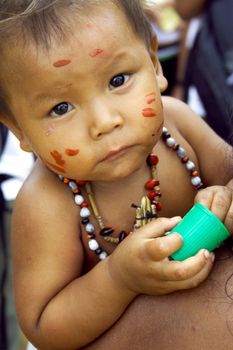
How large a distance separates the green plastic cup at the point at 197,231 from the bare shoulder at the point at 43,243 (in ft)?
1.02

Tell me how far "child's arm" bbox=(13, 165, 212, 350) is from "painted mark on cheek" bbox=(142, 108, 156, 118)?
0.22m

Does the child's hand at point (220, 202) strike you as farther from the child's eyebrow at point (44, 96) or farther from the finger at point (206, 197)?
the child's eyebrow at point (44, 96)

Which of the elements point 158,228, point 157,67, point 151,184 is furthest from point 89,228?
point 157,67

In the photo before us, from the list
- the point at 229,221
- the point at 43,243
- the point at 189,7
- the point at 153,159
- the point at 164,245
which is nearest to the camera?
→ the point at 164,245

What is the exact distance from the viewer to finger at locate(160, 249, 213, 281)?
3.53ft

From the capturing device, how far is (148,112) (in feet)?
4.05

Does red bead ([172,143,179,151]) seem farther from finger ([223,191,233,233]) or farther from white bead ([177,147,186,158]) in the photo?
finger ([223,191,233,233])

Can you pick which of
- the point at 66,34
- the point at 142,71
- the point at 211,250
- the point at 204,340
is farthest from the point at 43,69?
the point at 204,340

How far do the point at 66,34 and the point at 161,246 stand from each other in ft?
1.40

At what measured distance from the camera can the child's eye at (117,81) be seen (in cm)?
120

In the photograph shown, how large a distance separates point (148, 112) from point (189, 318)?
40 cm

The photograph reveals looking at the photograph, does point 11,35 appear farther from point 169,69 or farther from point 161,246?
point 169,69

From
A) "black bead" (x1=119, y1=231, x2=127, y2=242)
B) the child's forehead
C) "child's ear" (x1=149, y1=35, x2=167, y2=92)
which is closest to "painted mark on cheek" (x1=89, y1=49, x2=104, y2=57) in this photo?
the child's forehead

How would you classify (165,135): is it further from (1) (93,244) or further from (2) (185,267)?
A: (2) (185,267)
